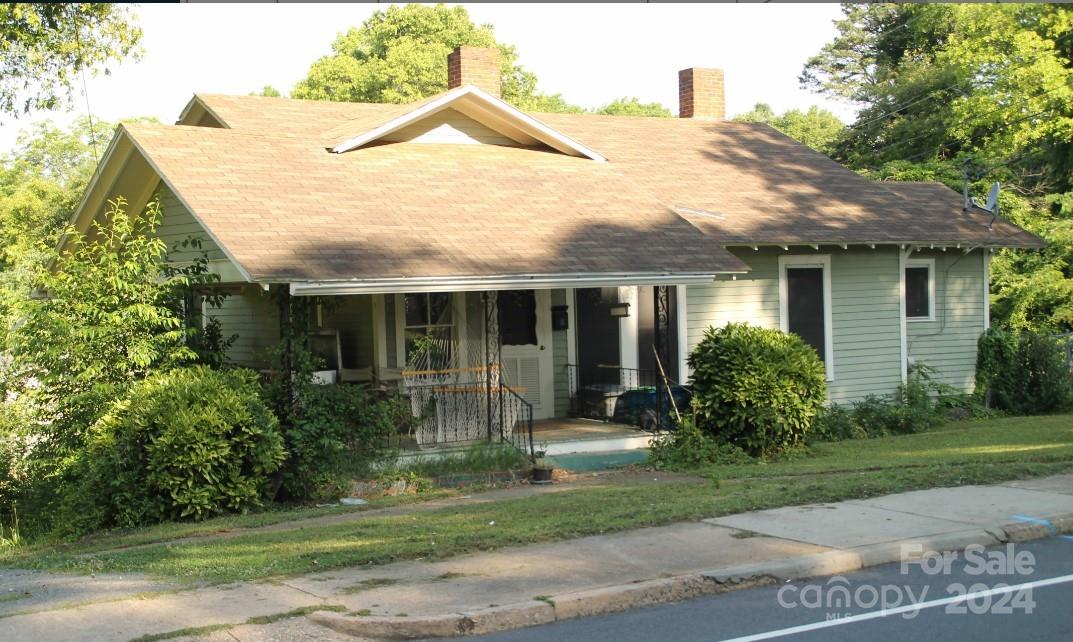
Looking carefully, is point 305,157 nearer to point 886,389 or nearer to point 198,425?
point 198,425

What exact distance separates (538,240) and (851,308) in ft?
22.9

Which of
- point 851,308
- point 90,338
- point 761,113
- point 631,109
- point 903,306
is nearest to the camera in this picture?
point 90,338

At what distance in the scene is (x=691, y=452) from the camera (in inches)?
564

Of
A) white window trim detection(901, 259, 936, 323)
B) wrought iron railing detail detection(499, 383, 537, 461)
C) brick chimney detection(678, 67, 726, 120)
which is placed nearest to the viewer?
wrought iron railing detail detection(499, 383, 537, 461)

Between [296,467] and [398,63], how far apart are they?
1385 inches

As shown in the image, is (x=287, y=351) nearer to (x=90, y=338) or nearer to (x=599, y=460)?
(x=90, y=338)

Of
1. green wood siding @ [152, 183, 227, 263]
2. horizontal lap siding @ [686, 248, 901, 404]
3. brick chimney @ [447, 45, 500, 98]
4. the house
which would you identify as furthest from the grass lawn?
brick chimney @ [447, 45, 500, 98]

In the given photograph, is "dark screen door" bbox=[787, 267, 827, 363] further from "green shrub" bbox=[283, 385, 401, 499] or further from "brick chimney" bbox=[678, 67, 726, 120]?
"green shrub" bbox=[283, 385, 401, 499]

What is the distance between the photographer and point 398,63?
45.0m

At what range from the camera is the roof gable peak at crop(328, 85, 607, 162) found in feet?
52.9

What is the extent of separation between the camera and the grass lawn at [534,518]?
8742 millimetres

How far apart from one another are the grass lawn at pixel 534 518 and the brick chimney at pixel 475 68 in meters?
9.43

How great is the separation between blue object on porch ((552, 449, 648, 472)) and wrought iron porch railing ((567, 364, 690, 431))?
2.49 feet

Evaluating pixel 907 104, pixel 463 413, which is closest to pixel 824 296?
pixel 463 413
